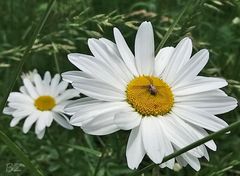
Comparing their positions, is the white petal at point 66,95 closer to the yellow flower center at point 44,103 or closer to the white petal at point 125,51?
the yellow flower center at point 44,103

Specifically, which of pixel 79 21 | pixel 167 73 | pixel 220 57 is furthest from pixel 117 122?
pixel 220 57

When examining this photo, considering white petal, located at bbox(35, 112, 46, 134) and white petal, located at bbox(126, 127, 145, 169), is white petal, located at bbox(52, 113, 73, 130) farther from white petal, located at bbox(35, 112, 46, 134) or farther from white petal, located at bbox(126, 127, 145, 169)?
white petal, located at bbox(126, 127, 145, 169)

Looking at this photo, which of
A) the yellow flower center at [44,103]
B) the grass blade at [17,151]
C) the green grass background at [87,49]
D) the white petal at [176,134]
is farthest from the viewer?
the yellow flower center at [44,103]

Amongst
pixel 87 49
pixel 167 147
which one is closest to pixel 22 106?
pixel 87 49

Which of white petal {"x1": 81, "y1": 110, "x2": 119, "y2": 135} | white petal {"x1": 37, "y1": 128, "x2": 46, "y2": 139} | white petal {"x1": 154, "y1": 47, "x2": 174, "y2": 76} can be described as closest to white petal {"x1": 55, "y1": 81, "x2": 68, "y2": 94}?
white petal {"x1": 37, "y1": 128, "x2": 46, "y2": 139}

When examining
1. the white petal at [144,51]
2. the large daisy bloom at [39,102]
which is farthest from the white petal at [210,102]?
the large daisy bloom at [39,102]

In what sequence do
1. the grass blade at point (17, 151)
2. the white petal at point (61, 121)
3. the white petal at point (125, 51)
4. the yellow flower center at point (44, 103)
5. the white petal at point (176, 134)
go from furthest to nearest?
the yellow flower center at point (44, 103), the white petal at point (61, 121), the white petal at point (125, 51), the white petal at point (176, 134), the grass blade at point (17, 151)

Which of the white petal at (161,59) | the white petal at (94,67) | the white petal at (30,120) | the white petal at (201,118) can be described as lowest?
the white petal at (30,120)
